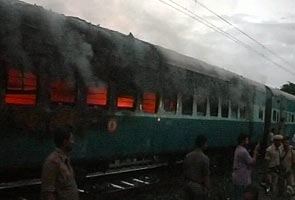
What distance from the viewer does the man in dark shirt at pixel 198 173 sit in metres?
6.86

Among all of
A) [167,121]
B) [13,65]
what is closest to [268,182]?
[167,121]

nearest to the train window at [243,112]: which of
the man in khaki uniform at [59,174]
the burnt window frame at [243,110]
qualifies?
the burnt window frame at [243,110]

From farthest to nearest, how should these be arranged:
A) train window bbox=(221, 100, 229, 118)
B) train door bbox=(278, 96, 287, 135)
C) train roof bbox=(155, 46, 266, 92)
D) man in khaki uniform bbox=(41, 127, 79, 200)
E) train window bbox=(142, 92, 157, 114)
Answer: train door bbox=(278, 96, 287, 135), train window bbox=(221, 100, 229, 118), train roof bbox=(155, 46, 266, 92), train window bbox=(142, 92, 157, 114), man in khaki uniform bbox=(41, 127, 79, 200)

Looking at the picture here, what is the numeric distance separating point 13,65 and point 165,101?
5158mm

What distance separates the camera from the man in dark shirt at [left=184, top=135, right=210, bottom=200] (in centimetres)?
686

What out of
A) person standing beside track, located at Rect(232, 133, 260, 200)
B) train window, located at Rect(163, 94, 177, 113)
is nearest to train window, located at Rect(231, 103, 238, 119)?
train window, located at Rect(163, 94, 177, 113)

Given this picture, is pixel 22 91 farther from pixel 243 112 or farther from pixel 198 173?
pixel 243 112

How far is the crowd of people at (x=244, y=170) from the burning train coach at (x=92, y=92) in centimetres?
228

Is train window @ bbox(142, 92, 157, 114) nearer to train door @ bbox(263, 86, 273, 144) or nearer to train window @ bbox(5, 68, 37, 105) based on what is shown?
train window @ bbox(5, 68, 37, 105)

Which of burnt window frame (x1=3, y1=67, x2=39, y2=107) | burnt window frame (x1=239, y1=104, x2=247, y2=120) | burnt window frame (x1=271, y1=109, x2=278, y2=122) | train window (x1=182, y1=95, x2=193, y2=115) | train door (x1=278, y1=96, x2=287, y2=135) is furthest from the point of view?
train door (x1=278, y1=96, x2=287, y2=135)

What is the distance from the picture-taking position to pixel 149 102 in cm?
1104

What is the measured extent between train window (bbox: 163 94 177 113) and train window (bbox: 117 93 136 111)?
1484 mm

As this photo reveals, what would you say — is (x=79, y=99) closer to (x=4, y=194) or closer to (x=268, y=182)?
(x=4, y=194)

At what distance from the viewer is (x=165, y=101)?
11742mm
